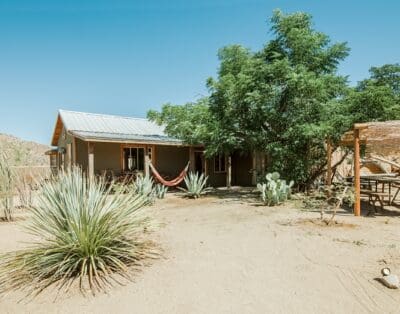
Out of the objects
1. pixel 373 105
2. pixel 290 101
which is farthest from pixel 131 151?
pixel 373 105

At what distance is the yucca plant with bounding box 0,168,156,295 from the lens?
3.36m

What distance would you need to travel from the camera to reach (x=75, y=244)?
3.43 meters

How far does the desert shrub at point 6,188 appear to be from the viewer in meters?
7.11

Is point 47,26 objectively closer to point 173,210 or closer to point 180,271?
point 173,210

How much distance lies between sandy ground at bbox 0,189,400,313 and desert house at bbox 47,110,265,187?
21.5ft

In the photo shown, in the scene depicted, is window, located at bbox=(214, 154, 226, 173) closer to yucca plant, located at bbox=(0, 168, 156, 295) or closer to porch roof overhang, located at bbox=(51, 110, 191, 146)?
porch roof overhang, located at bbox=(51, 110, 191, 146)

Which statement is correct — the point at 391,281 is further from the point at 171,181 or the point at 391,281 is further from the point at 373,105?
the point at 171,181


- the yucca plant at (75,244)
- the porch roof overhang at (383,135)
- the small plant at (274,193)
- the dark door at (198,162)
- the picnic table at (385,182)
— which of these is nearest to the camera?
the yucca plant at (75,244)

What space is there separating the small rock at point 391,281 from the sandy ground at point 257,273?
0.24 feet

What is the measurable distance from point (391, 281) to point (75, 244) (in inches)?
→ 139

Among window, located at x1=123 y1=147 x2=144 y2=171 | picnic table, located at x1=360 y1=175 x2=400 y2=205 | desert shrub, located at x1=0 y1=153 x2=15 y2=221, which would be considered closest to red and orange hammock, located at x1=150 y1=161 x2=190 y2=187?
window, located at x1=123 y1=147 x2=144 y2=171

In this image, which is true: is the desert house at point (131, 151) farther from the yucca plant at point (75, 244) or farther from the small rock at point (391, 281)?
the small rock at point (391, 281)

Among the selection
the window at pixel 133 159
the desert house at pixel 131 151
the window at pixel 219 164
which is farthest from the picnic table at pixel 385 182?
the window at pixel 133 159

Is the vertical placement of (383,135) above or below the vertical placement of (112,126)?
below
